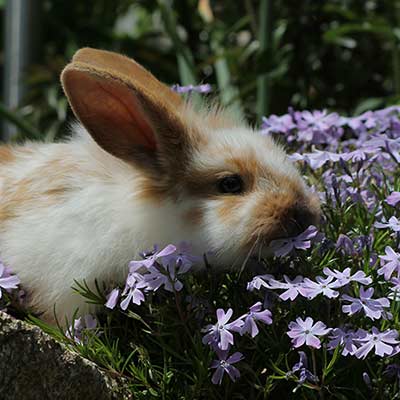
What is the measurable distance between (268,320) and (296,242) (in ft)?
0.90

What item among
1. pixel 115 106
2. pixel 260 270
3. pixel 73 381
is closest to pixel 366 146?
pixel 260 270

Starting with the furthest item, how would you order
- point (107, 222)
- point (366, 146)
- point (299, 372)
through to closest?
point (366, 146), point (107, 222), point (299, 372)

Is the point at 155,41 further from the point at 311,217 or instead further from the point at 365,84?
the point at 311,217

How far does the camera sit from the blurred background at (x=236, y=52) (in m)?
5.09

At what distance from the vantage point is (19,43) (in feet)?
19.9

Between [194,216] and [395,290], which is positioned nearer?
[395,290]

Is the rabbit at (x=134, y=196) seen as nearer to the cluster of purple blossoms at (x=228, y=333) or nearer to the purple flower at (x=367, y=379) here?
the cluster of purple blossoms at (x=228, y=333)

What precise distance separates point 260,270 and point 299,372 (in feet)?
Result: 1.05

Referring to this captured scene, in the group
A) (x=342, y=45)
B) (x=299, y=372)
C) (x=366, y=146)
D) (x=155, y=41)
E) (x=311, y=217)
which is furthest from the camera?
(x=155, y=41)

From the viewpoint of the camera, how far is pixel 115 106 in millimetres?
2180

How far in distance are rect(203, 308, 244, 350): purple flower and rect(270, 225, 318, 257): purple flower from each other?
0.74 feet

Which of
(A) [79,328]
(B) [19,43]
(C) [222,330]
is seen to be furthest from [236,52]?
(C) [222,330]

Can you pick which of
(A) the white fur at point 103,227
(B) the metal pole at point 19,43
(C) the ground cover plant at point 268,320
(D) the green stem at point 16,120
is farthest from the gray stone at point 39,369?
(B) the metal pole at point 19,43

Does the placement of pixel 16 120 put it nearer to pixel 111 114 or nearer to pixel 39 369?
pixel 111 114
